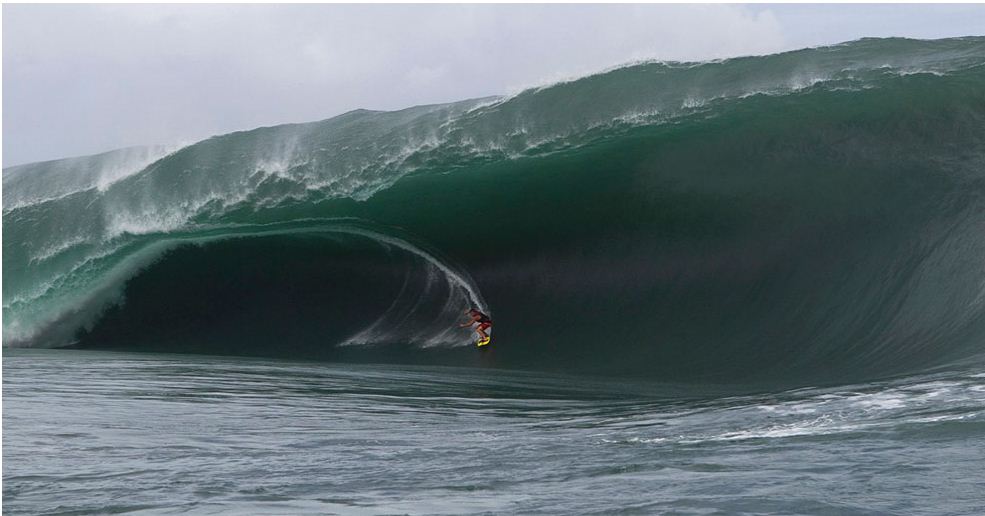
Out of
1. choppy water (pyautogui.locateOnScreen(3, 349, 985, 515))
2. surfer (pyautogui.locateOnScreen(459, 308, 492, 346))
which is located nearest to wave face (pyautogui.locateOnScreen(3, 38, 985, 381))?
surfer (pyautogui.locateOnScreen(459, 308, 492, 346))

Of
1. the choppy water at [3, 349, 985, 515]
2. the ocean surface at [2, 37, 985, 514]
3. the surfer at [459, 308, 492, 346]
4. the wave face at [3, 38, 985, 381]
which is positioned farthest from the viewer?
the surfer at [459, 308, 492, 346]

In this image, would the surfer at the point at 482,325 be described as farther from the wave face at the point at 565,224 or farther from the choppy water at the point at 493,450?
the choppy water at the point at 493,450

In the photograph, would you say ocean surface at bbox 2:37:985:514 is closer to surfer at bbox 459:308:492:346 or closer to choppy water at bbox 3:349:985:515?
choppy water at bbox 3:349:985:515

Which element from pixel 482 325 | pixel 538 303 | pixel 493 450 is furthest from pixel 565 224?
pixel 493 450

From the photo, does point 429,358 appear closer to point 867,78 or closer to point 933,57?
point 867,78

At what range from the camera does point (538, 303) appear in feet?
49.8

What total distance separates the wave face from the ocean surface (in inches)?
2.0

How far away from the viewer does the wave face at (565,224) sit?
13.4 m

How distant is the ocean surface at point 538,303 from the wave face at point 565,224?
0.05 m

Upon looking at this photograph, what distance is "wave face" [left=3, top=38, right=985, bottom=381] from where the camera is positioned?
1343 centimetres

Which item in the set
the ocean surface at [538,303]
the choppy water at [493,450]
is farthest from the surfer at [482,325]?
the choppy water at [493,450]

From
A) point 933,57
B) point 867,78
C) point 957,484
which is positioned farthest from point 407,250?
point 957,484

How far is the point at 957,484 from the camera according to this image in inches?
190

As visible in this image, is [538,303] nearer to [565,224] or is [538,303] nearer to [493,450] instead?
[565,224]
